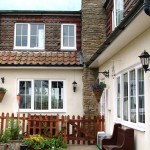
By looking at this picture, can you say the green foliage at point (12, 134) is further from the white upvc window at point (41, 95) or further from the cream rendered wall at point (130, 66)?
the cream rendered wall at point (130, 66)

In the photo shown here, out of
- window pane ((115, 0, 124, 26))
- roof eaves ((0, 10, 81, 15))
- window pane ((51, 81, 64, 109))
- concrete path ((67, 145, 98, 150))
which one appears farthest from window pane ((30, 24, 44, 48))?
concrete path ((67, 145, 98, 150))

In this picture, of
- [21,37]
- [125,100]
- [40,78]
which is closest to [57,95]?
[40,78]

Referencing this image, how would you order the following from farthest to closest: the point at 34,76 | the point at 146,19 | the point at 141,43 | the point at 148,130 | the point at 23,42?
1. the point at 23,42
2. the point at 34,76
3. the point at 141,43
4. the point at 148,130
5. the point at 146,19

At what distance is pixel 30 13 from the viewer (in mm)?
17188

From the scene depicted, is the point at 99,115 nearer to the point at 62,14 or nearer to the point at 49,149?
the point at 49,149

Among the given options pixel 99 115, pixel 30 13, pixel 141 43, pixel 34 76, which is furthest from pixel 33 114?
pixel 141 43

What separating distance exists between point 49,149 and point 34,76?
17.0 ft

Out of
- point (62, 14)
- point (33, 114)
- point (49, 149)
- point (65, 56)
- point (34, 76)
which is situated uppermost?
point (62, 14)

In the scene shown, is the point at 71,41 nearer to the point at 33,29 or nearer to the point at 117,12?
the point at 33,29

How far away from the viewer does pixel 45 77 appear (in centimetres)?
1570

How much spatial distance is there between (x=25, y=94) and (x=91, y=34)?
173 inches

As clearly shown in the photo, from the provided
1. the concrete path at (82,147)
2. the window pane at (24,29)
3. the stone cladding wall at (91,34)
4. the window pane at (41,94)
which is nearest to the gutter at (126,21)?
the concrete path at (82,147)

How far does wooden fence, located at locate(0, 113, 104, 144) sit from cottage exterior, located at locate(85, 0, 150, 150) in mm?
1037

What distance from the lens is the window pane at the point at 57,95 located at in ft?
A: 51.7
